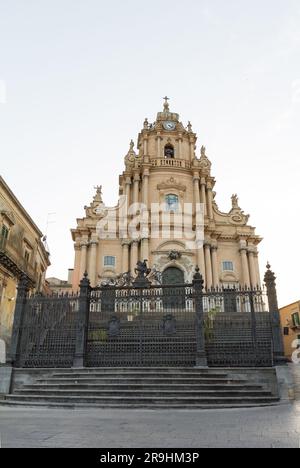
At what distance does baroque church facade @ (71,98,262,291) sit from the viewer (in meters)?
26.1

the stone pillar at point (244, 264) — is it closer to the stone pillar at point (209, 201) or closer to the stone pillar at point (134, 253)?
the stone pillar at point (209, 201)

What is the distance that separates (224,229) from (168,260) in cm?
617

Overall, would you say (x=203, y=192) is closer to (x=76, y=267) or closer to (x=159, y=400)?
(x=76, y=267)

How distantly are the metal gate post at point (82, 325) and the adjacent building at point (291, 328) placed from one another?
78.9ft

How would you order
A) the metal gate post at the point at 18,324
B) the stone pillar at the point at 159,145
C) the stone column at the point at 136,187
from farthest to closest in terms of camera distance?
the stone pillar at the point at 159,145 < the stone column at the point at 136,187 < the metal gate post at the point at 18,324

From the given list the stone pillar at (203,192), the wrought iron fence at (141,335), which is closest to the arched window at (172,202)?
the stone pillar at (203,192)

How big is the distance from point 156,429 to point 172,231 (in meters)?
22.3

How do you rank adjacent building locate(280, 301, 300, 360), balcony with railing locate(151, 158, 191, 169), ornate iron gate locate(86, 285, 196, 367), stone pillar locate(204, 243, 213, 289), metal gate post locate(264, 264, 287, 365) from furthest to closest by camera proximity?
balcony with railing locate(151, 158, 191, 169)
adjacent building locate(280, 301, 300, 360)
stone pillar locate(204, 243, 213, 289)
ornate iron gate locate(86, 285, 196, 367)
metal gate post locate(264, 264, 287, 365)

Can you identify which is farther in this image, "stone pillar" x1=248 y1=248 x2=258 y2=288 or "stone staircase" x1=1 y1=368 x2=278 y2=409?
"stone pillar" x1=248 y1=248 x2=258 y2=288

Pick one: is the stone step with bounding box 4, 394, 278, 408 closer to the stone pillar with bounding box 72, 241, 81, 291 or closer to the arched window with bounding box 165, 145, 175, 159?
the stone pillar with bounding box 72, 241, 81, 291

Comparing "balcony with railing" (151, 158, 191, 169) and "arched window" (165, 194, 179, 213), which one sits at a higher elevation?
"balcony with railing" (151, 158, 191, 169)

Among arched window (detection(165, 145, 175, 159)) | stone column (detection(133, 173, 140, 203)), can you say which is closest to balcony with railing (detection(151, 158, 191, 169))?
stone column (detection(133, 173, 140, 203))

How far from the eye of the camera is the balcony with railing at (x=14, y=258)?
21.4 meters

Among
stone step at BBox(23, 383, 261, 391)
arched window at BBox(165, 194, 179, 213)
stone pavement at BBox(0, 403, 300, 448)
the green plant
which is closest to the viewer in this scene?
stone pavement at BBox(0, 403, 300, 448)
